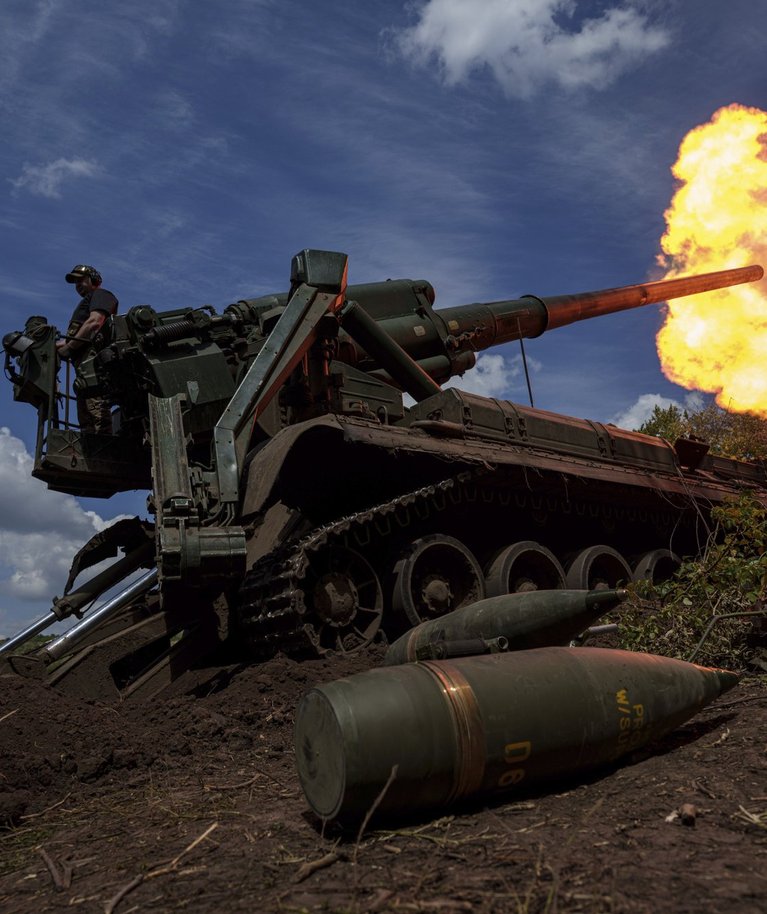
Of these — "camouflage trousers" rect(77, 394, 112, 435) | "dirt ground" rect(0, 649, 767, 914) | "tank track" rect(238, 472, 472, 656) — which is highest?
"camouflage trousers" rect(77, 394, 112, 435)

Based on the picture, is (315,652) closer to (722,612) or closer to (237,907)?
(722,612)

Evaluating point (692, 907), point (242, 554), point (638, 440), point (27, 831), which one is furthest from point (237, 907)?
point (638, 440)

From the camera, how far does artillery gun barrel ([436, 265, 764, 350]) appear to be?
14172 millimetres

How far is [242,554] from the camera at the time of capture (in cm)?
793

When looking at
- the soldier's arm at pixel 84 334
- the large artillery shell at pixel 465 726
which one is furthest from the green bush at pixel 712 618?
the soldier's arm at pixel 84 334

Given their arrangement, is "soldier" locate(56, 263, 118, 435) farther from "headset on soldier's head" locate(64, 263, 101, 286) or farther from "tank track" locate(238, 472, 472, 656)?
"tank track" locate(238, 472, 472, 656)

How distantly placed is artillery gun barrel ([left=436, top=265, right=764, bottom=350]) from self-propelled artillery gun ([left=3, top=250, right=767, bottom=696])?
3.14 ft

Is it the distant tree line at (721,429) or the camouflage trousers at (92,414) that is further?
the distant tree line at (721,429)

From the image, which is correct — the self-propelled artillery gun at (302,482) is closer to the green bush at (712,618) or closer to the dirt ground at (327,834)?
the dirt ground at (327,834)

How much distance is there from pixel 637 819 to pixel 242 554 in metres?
4.61

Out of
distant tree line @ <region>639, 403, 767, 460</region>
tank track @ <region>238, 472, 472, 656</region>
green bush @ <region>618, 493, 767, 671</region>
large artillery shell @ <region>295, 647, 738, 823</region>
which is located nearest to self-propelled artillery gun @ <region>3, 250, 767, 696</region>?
tank track @ <region>238, 472, 472, 656</region>

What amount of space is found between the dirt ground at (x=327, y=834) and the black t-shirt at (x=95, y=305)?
5396 millimetres

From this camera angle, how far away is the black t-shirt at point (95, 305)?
35.9ft

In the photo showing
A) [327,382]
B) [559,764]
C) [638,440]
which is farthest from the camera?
[638,440]
